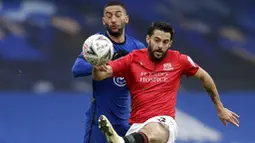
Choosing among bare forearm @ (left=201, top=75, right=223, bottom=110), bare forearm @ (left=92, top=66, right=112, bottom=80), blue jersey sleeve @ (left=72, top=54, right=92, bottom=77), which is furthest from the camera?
bare forearm @ (left=201, top=75, right=223, bottom=110)

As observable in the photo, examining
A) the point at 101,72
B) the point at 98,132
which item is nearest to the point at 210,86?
the point at 101,72

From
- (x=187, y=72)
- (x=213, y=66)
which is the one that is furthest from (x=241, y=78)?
(x=187, y=72)

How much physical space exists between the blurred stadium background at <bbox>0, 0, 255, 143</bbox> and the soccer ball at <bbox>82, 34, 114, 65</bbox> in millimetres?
5066

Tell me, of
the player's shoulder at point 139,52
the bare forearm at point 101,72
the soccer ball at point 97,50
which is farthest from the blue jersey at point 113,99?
the soccer ball at point 97,50

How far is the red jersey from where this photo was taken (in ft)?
26.1

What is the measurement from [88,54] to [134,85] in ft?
3.04

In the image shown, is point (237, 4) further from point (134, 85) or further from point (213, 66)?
point (134, 85)

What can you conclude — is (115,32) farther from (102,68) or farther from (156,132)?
(156,132)

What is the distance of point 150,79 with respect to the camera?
26.3ft

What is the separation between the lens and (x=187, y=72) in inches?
322

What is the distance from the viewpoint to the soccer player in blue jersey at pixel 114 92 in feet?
28.2

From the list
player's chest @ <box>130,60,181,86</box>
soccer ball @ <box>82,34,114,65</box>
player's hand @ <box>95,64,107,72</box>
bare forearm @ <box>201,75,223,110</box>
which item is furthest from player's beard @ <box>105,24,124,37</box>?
soccer ball @ <box>82,34,114,65</box>

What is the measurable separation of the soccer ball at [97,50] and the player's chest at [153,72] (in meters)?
0.73

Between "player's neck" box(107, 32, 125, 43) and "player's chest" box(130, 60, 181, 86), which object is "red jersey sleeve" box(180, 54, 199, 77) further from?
"player's neck" box(107, 32, 125, 43)
